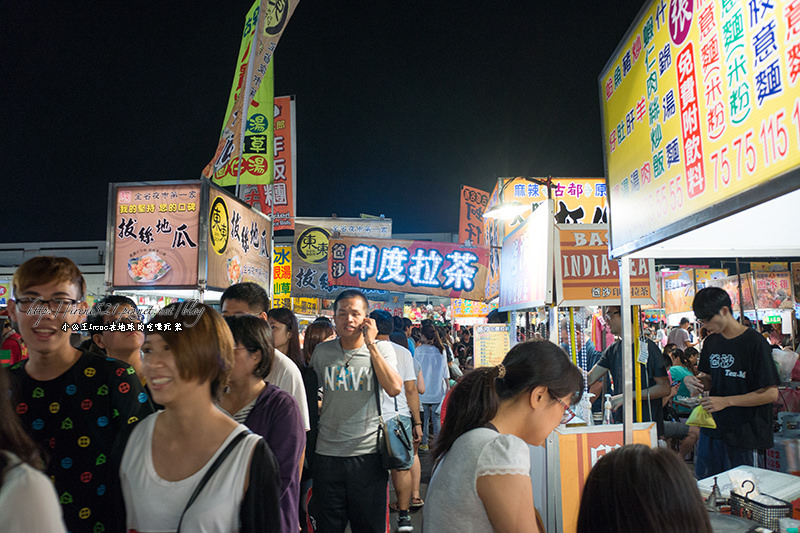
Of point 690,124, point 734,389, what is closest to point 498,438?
point 690,124

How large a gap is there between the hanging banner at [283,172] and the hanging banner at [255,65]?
3.29m

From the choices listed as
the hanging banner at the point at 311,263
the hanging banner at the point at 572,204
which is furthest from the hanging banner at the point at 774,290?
the hanging banner at the point at 311,263

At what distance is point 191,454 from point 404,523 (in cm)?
400

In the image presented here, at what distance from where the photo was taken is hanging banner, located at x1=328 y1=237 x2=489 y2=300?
283 inches

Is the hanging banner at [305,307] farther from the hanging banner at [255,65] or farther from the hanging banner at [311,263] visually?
the hanging banner at [255,65]

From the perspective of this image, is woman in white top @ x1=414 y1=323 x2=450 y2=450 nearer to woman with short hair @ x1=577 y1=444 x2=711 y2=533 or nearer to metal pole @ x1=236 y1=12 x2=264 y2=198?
→ metal pole @ x1=236 y1=12 x2=264 y2=198

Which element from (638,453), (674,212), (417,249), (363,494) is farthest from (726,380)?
(417,249)

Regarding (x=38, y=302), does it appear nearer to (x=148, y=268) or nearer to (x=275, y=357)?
(x=275, y=357)

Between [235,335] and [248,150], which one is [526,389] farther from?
[248,150]

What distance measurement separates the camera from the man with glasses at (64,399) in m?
2.05

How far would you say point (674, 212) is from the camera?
83.4 inches

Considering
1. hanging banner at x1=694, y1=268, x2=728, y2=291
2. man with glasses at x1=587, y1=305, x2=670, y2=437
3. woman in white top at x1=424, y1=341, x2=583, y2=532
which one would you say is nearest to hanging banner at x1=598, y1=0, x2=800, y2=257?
woman in white top at x1=424, y1=341, x2=583, y2=532

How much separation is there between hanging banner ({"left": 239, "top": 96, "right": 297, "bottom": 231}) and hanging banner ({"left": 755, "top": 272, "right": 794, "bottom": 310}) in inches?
494

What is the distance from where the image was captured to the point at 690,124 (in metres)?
2.00
